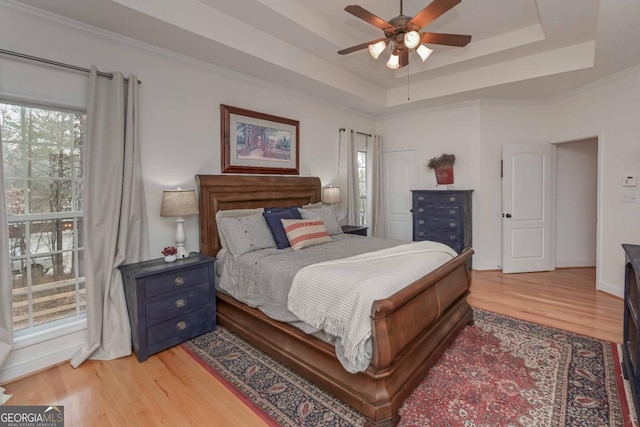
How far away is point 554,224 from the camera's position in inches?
196

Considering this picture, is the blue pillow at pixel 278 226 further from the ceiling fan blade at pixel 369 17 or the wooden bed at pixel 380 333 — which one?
the ceiling fan blade at pixel 369 17

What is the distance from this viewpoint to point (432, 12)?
2.23 meters

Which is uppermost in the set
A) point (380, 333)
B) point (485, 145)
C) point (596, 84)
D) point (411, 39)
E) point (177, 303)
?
point (596, 84)

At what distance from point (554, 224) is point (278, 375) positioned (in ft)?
16.4

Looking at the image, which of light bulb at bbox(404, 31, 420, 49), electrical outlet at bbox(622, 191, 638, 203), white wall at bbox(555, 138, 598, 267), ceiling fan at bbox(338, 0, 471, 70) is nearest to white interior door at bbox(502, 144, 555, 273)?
white wall at bbox(555, 138, 598, 267)

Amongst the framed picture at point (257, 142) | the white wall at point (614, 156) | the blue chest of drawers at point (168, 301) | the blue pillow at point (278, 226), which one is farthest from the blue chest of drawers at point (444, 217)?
the blue chest of drawers at point (168, 301)

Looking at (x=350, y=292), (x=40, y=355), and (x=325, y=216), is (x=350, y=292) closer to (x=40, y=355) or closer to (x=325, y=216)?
(x=325, y=216)

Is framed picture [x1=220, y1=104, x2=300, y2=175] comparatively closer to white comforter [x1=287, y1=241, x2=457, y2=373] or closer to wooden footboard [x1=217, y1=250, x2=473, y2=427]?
wooden footboard [x1=217, y1=250, x2=473, y2=427]

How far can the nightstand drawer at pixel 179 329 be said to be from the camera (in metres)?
2.54

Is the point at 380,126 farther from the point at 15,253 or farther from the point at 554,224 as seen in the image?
the point at 15,253

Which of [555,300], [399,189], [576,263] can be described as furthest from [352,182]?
[576,263]

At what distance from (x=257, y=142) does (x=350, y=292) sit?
101 inches

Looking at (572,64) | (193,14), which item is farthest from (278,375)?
(572,64)

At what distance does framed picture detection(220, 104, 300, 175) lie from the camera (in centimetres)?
355
